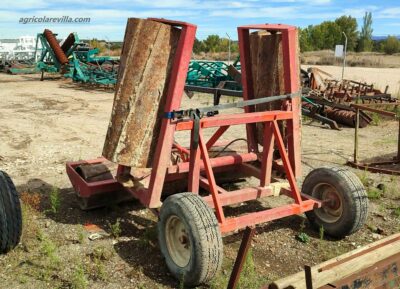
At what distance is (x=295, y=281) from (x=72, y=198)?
12.4ft

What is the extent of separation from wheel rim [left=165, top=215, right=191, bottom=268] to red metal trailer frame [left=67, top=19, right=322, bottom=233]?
1.07 ft

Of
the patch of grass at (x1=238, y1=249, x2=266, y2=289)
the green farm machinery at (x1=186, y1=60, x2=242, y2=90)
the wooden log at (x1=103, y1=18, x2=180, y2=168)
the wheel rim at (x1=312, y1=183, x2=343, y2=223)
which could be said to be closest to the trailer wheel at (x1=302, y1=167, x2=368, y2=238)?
the wheel rim at (x1=312, y1=183, x2=343, y2=223)

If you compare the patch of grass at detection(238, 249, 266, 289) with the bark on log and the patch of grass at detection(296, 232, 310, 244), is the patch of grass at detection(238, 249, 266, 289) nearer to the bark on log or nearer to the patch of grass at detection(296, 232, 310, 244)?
the patch of grass at detection(296, 232, 310, 244)

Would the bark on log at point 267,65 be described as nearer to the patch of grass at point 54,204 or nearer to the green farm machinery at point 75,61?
the patch of grass at point 54,204

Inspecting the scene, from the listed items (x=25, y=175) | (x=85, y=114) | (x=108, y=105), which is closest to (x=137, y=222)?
(x=25, y=175)

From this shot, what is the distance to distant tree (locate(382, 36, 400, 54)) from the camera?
53.5 m

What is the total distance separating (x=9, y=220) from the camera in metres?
3.82

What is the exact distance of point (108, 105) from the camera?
13.2 m

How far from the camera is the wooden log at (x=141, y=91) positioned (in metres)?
3.86

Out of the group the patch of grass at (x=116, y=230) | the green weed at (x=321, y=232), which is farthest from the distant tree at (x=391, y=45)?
the patch of grass at (x=116, y=230)

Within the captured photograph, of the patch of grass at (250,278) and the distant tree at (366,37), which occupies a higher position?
the distant tree at (366,37)

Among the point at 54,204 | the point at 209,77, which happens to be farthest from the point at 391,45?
the point at 54,204

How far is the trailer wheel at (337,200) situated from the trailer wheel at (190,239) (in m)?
1.43

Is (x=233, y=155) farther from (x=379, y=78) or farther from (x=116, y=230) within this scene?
(x=379, y=78)
